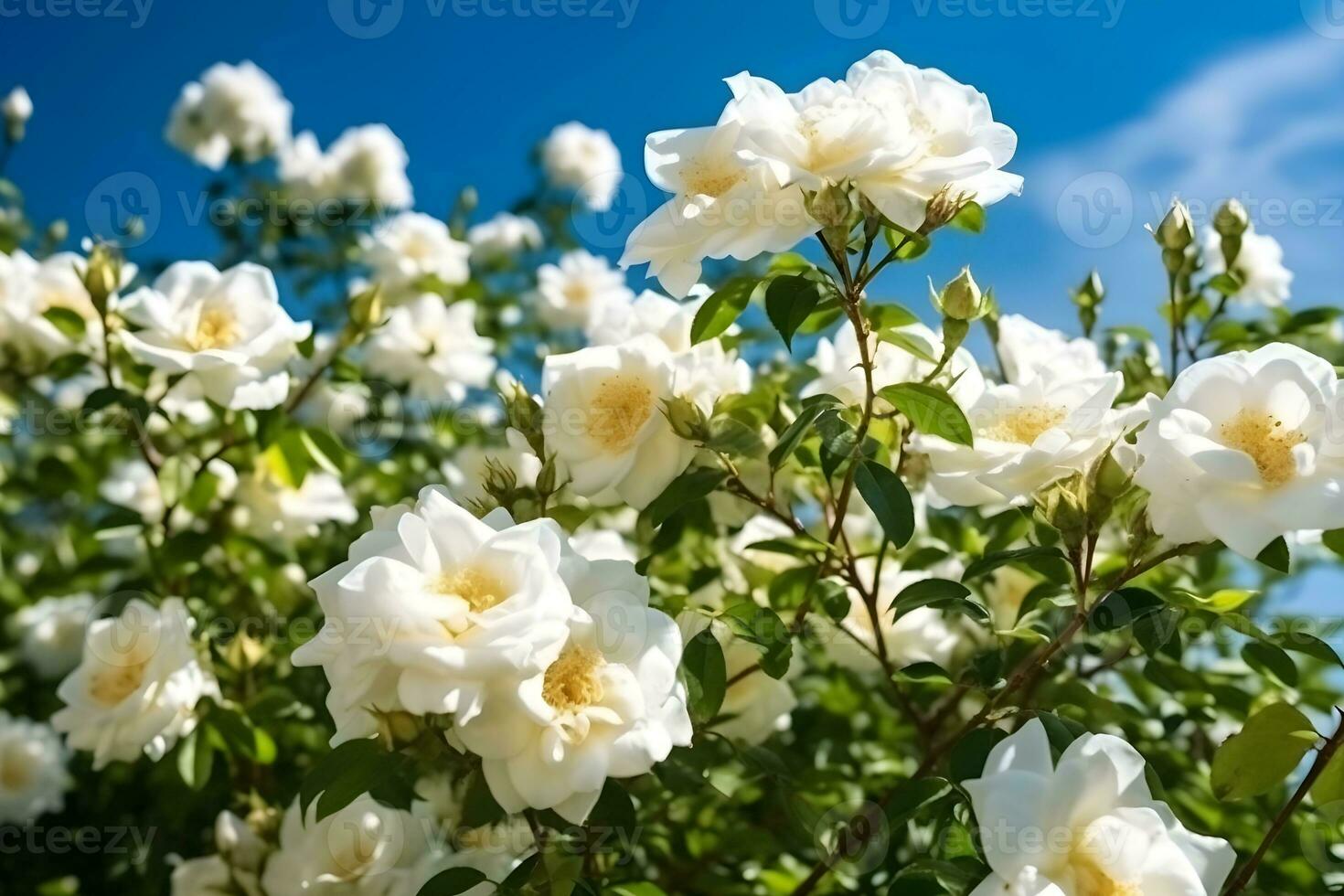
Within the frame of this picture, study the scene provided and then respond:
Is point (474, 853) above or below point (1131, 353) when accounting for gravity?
below

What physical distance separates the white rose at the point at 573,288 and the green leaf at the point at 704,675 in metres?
1.76

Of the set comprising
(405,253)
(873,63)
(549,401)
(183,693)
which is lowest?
(183,693)

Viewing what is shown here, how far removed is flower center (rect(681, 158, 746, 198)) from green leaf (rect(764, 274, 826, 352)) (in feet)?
0.32

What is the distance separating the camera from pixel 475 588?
3.01ft

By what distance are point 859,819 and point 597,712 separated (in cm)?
32

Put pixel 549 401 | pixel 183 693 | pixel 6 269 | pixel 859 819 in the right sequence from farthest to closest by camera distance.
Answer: pixel 6 269, pixel 183 693, pixel 549 401, pixel 859 819

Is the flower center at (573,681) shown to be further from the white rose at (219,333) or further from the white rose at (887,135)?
the white rose at (219,333)

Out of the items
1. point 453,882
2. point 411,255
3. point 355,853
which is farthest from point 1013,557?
point 411,255

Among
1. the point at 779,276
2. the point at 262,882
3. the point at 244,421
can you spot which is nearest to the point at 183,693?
the point at 262,882

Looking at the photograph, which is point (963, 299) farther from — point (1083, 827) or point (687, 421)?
point (1083, 827)

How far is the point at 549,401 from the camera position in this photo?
46.2 inches

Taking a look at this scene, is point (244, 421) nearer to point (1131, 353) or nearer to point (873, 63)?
point (873, 63)

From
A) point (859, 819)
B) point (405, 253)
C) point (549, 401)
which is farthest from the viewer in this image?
point (405, 253)

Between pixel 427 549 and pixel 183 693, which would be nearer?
pixel 427 549
